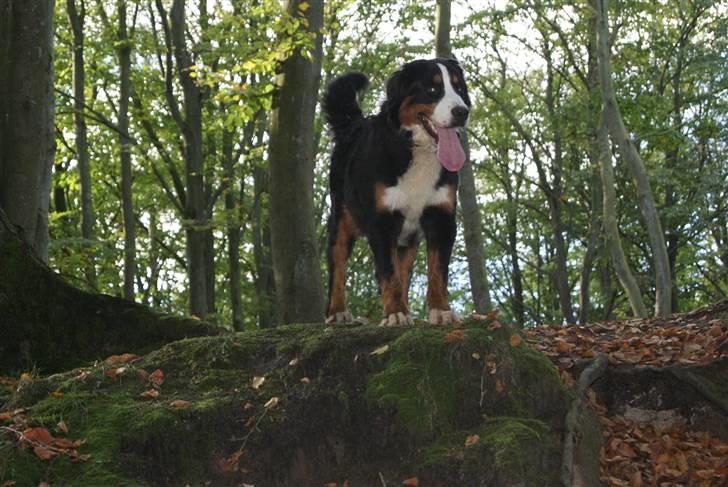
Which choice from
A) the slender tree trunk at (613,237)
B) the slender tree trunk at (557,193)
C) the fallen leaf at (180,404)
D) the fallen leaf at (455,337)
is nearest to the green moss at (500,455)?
the fallen leaf at (455,337)

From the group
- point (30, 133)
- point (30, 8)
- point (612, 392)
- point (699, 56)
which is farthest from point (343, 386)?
point (699, 56)

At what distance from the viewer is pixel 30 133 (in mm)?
8758

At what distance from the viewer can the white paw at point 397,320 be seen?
6.11 meters

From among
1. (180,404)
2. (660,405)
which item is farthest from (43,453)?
(660,405)

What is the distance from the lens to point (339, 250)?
7.64 meters

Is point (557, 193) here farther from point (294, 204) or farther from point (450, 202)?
point (450, 202)

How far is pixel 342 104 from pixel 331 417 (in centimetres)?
352

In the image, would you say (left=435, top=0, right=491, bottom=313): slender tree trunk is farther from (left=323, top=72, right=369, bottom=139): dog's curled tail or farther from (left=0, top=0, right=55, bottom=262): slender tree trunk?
(left=0, top=0, right=55, bottom=262): slender tree trunk

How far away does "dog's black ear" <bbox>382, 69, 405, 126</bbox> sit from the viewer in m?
6.33

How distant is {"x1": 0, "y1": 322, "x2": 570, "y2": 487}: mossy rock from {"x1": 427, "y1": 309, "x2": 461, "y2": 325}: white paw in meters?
0.43

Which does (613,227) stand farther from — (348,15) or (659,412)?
(659,412)

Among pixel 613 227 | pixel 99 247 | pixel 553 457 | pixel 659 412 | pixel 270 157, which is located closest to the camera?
pixel 553 457

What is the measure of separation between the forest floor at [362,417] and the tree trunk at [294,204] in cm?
415

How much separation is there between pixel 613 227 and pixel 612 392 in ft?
44.7
